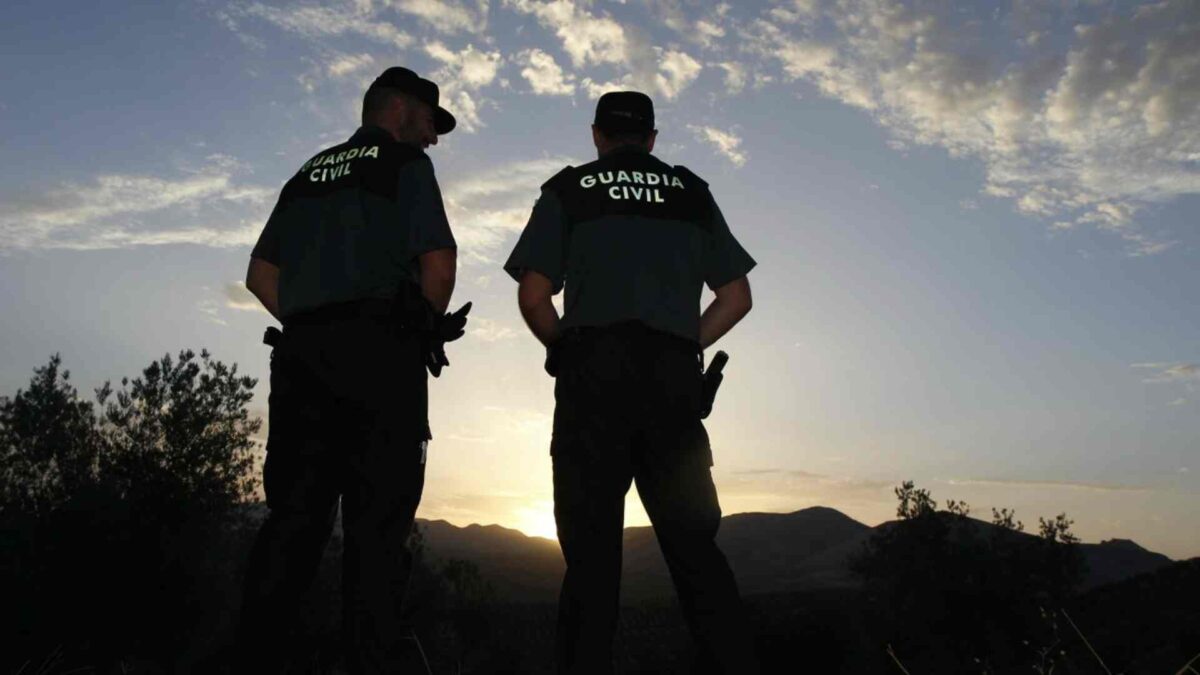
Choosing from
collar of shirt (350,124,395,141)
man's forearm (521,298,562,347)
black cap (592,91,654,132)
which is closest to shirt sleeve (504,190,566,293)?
man's forearm (521,298,562,347)

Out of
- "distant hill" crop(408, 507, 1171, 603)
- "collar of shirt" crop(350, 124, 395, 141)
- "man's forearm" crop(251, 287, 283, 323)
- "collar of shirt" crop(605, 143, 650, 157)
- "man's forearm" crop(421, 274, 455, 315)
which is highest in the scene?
"collar of shirt" crop(350, 124, 395, 141)

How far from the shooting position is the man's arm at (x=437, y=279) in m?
4.43

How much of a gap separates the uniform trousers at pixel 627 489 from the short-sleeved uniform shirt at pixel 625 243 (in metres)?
0.16

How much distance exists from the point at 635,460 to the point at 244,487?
49.2m

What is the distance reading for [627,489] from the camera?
4270mm

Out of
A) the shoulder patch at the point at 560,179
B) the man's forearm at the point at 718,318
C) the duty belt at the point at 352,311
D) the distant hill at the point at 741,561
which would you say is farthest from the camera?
the distant hill at the point at 741,561

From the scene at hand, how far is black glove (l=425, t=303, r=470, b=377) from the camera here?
14.5ft

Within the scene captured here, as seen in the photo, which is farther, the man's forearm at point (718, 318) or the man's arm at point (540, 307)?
the man's forearm at point (718, 318)

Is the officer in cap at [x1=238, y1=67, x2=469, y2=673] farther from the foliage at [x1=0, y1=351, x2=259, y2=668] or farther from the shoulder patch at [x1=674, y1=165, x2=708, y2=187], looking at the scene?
the foliage at [x1=0, y1=351, x2=259, y2=668]

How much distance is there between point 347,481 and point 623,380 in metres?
1.33

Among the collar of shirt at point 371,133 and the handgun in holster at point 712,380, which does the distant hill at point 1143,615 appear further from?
the collar of shirt at point 371,133

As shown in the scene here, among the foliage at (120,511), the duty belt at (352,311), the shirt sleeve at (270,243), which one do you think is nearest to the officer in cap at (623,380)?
the duty belt at (352,311)

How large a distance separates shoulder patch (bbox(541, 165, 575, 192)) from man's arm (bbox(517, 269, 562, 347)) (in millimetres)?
483

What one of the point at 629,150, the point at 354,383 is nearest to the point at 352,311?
the point at 354,383
